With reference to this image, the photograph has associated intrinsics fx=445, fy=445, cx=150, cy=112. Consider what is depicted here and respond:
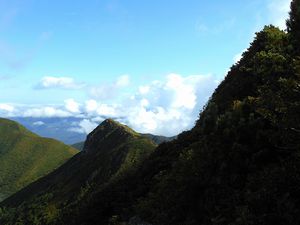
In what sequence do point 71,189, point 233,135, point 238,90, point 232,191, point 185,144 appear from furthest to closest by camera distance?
point 71,189, point 185,144, point 238,90, point 233,135, point 232,191

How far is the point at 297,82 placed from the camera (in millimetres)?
23141

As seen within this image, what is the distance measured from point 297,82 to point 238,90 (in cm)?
2267

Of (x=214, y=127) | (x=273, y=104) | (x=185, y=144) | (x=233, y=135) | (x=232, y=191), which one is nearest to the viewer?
(x=273, y=104)

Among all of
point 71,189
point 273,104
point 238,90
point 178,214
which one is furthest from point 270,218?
point 71,189

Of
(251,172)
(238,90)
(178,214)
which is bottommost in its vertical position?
(178,214)

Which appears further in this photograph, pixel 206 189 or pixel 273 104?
pixel 206 189

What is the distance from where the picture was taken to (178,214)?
29.7m

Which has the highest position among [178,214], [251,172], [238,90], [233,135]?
[238,90]

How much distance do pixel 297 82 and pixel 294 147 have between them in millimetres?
3515

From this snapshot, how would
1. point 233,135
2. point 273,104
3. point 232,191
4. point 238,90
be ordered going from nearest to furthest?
point 273,104 < point 232,191 < point 233,135 < point 238,90

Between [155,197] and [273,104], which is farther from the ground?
[273,104]

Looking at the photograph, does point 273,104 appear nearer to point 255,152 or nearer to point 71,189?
point 255,152

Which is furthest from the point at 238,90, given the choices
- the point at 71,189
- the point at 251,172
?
the point at 71,189

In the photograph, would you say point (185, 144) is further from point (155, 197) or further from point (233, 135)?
point (233, 135)
